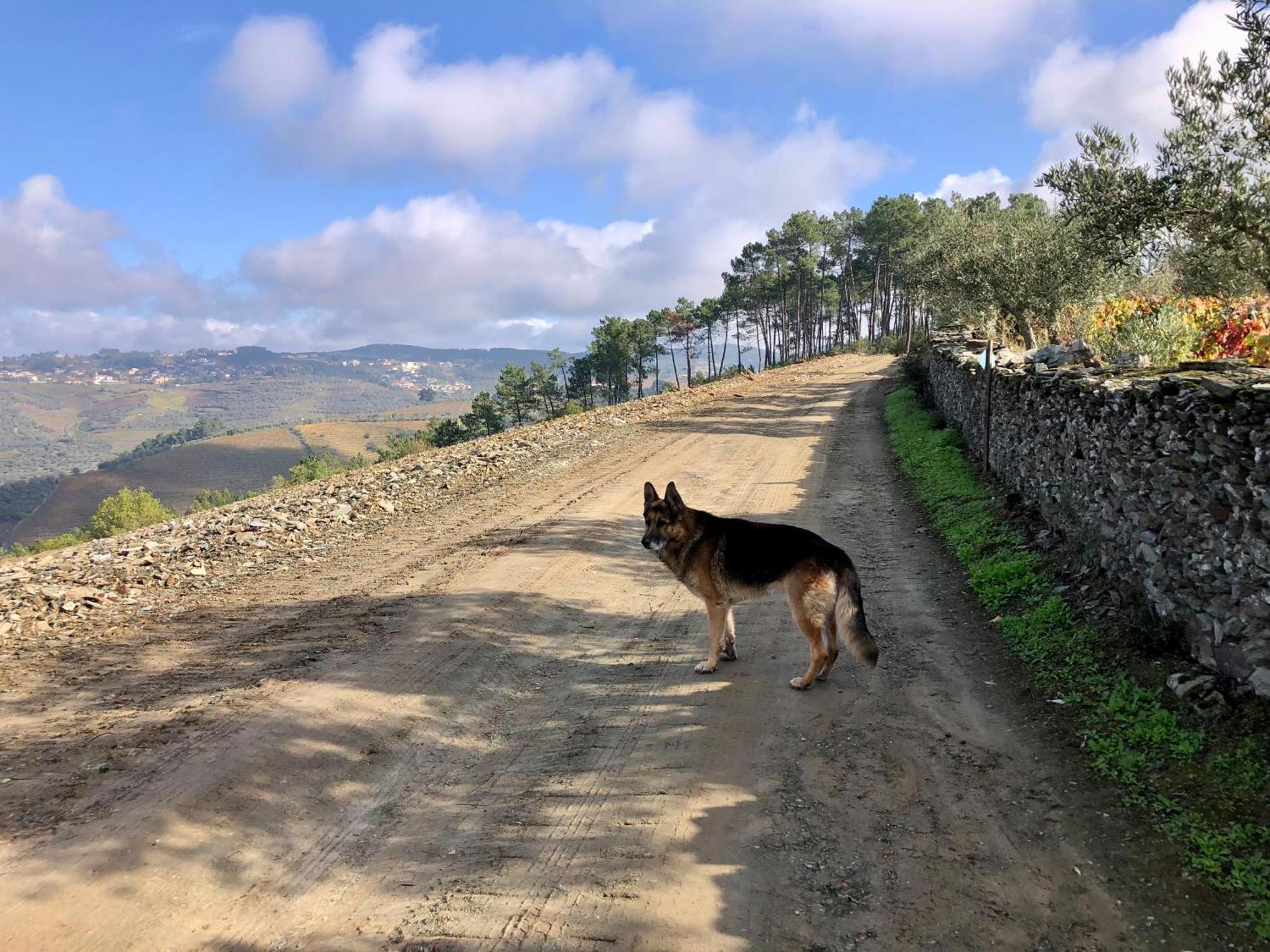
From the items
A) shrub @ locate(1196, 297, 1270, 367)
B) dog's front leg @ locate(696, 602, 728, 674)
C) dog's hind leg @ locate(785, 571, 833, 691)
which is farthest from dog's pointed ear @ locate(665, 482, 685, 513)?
shrub @ locate(1196, 297, 1270, 367)

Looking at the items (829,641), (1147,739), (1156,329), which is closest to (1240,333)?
(1156,329)

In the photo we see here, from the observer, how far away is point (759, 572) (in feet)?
22.7

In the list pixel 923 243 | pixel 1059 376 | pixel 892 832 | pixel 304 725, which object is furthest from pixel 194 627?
pixel 923 243

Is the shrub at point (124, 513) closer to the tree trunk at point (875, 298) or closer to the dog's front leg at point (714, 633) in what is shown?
the tree trunk at point (875, 298)

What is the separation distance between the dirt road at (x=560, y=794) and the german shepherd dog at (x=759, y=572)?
19.1 inches

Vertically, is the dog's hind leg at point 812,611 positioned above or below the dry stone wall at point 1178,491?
below

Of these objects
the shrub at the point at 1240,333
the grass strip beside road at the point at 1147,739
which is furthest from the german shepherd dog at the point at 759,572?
the shrub at the point at 1240,333

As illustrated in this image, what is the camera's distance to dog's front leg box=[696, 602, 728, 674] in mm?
7277

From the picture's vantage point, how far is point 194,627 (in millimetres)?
9031

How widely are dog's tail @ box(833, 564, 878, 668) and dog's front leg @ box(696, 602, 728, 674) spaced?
1.17 metres

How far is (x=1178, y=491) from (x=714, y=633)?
447cm

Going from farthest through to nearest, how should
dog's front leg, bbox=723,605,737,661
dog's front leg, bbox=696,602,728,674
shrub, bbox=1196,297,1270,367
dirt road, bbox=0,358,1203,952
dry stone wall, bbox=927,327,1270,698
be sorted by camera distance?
shrub, bbox=1196,297,1270,367, dog's front leg, bbox=723,605,737,661, dog's front leg, bbox=696,602,728,674, dry stone wall, bbox=927,327,1270,698, dirt road, bbox=0,358,1203,952

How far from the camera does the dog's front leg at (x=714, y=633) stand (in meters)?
7.28

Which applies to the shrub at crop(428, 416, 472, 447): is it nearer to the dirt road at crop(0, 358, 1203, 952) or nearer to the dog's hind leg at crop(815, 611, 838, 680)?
the dirt road at crop(0, 358, 1203, 952)
